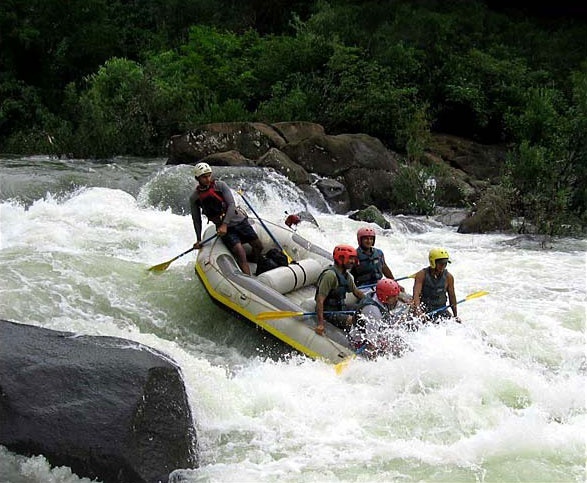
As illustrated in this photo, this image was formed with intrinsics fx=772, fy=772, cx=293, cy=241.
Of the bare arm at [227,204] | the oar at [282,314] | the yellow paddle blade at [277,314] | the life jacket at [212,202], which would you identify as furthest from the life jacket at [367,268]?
the life jacket at [212,202]

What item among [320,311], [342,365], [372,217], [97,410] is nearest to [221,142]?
[372,217]

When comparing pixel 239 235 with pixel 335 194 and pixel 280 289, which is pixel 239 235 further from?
pixel 335 194

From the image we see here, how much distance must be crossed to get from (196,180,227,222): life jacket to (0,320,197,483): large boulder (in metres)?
3.13

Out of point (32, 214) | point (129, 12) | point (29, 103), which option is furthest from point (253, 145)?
point (129, 12)

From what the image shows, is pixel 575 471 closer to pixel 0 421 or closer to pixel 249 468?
pixel 249 468

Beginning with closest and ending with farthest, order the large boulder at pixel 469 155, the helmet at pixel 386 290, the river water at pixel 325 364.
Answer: the river water at pixel 325 364 → the helmet at pixel 386 290 → the large boulder at pixel 469 155

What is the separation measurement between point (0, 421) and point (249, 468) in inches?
59.0

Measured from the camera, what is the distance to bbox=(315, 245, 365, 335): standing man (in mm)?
6438

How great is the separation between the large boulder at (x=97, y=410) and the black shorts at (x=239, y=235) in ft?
9.81

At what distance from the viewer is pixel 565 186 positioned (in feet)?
43.2

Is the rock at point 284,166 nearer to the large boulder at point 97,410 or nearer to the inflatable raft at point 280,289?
the inflatable raft at point 280,289

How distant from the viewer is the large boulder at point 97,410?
14.3 feet

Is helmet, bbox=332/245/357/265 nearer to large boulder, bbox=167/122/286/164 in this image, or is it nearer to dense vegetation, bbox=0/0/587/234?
dense vegetation, bbox=0/0/587/234

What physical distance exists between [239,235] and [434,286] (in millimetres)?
2268
